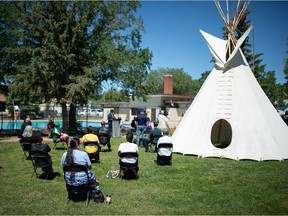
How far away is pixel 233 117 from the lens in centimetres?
1184

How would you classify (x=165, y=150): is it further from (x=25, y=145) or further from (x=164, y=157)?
(x=25, y=145)

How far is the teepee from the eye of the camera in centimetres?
1132

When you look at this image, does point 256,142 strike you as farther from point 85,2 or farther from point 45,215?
point 85,2

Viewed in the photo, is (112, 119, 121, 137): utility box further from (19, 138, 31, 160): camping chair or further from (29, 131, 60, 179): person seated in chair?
(29, 131, 60, 179): person seated in chair

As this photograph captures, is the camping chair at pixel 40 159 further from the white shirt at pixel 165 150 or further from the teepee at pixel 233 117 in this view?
the teepee at pixel 233 117

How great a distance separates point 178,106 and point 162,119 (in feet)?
92.6

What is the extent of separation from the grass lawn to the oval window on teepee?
5134 millimetres

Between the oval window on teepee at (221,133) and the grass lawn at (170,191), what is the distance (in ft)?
16.8

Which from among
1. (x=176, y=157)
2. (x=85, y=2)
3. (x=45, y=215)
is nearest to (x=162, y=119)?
(x=176, y=157)

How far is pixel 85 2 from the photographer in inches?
808

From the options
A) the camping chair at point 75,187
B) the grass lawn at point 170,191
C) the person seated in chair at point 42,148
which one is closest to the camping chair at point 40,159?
the person seated in chair at point 42,148

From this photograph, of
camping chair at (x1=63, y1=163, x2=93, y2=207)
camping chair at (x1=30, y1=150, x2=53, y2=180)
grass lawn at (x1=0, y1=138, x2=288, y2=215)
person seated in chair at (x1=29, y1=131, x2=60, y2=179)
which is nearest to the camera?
grass lawn at (x1=0, y1=138, x2=288, y2=215)

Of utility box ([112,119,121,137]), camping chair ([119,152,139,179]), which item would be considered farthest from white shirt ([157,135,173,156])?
utility box ([112,119,121,137])

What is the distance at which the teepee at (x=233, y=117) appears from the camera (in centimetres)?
1132
